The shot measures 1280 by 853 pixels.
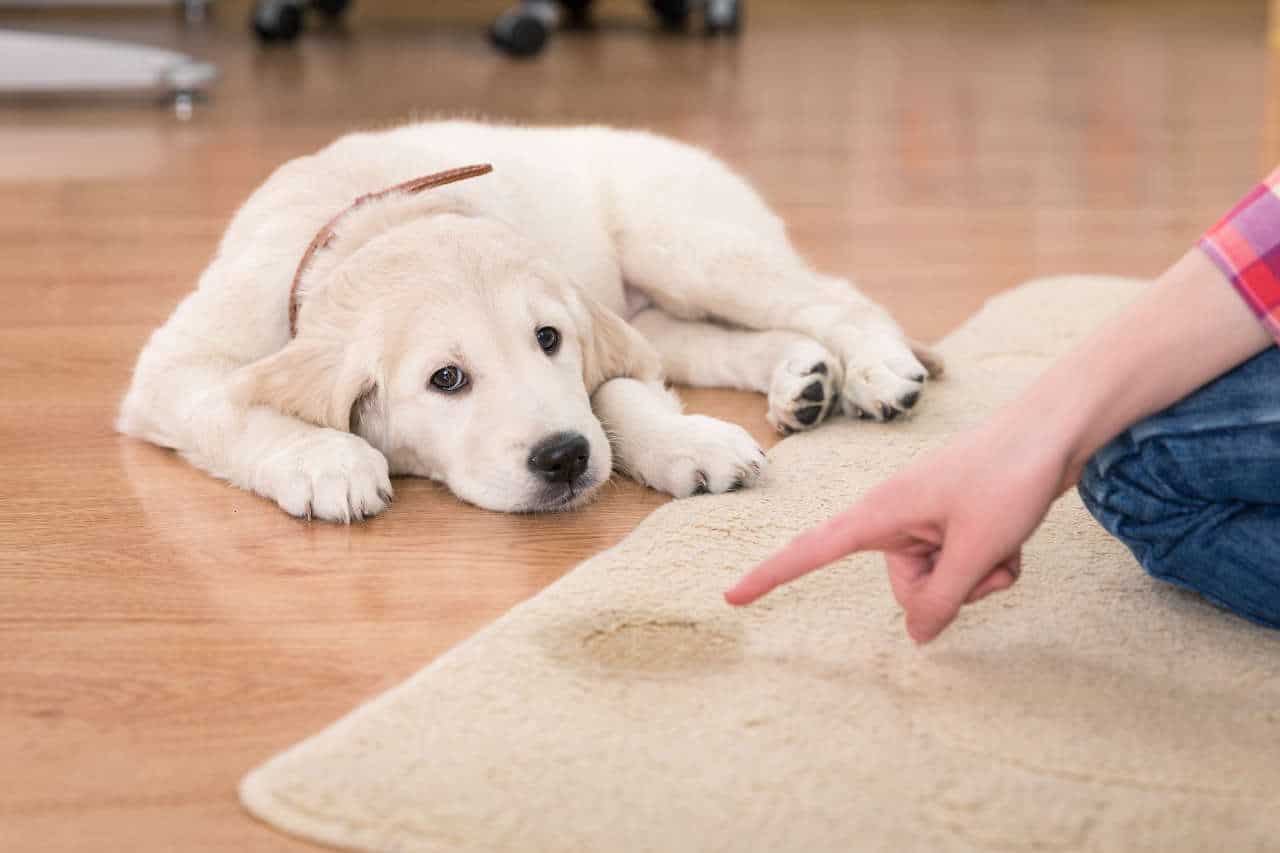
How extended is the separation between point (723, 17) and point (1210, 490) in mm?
4860

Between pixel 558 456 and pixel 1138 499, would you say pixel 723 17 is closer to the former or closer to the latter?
pixel 558 456

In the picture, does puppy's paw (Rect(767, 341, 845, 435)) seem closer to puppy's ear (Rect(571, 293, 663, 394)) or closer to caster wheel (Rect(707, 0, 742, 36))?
puppy's ear (Rect(571, 293, 663, 394))

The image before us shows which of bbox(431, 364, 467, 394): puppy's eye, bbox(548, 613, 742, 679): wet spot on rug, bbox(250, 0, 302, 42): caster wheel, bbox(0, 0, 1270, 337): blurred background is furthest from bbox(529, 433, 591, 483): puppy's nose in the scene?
bbox(250, 0, 302, 42): caster wheel

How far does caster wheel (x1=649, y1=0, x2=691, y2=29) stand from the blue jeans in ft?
15.8

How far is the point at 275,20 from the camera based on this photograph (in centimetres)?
538

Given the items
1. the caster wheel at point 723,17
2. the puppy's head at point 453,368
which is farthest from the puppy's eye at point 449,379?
the caster wheel at point 723,17

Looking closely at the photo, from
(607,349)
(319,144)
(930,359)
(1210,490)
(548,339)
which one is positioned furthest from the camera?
(319,144)

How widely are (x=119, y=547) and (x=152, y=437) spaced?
0.31 meters

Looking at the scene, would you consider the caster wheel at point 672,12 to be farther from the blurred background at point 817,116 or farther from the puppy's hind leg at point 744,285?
the puppy's hind leg at point 744,285

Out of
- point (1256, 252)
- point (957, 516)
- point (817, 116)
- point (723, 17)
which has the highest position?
point (1256, 252)

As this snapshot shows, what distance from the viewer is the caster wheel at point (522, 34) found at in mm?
5168

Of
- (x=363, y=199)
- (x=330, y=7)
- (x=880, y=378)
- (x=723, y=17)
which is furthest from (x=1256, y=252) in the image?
(x=330, y=7)

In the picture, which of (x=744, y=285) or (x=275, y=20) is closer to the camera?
(x=744, y=285)

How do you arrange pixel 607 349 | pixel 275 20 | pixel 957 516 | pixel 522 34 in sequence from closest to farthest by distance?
pixel 957 516 < pixel 607 349 < pixel 522 34 < pixel 275 20
